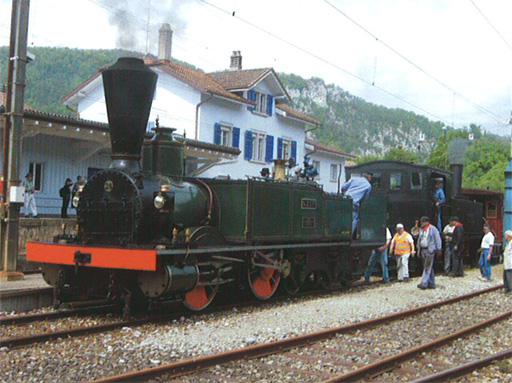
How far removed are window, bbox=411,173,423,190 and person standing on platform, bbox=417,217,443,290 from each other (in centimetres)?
279

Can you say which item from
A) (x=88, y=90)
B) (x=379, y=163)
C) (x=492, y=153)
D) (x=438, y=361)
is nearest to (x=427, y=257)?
(x=379, y=163)

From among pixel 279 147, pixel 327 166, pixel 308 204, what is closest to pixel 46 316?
pixel 308 204

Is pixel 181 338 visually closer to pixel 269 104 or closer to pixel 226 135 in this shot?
pixel 226 135

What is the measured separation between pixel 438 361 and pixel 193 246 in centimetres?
330

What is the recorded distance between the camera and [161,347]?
620 centimetres

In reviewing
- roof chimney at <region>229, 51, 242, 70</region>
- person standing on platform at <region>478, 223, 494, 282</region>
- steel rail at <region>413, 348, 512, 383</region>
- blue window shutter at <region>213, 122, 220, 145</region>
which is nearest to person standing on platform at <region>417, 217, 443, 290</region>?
person standing on platform at <region>478, 223, 494, 282</region>

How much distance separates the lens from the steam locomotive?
747cm

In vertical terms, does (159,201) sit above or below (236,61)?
below

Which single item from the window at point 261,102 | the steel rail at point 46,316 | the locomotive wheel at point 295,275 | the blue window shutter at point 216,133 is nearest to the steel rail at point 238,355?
the locomotive wheel at point 295,275

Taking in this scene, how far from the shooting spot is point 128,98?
24.6ft

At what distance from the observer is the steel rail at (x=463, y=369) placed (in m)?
5.32

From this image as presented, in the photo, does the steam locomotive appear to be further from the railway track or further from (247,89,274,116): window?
(247,89,274,116): window

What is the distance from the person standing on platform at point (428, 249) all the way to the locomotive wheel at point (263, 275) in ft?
12.1

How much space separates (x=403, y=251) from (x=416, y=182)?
2.62m
